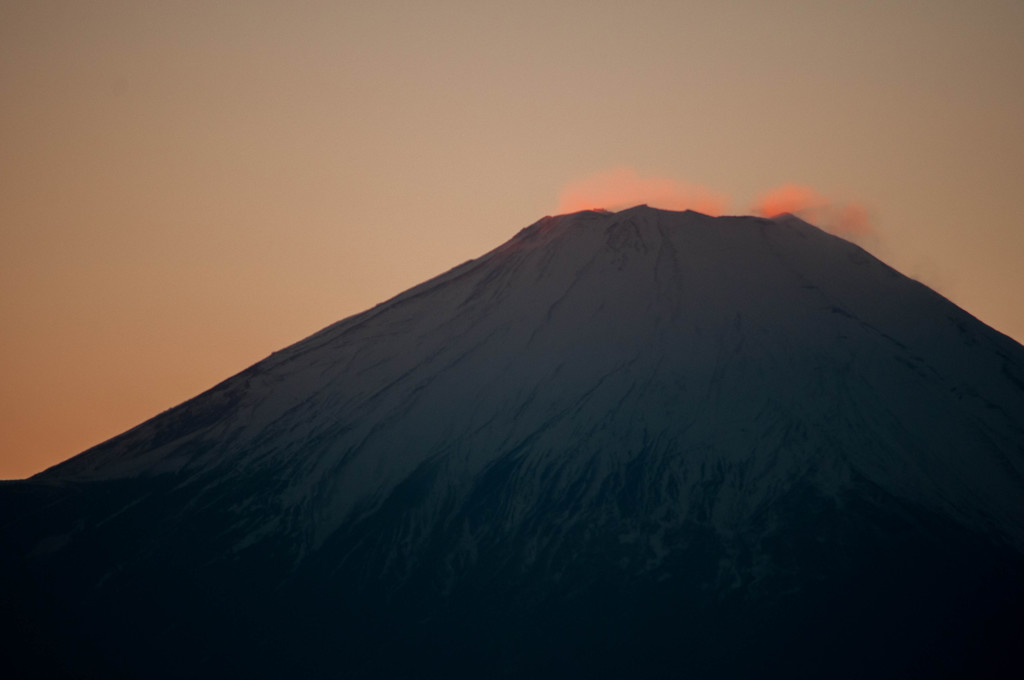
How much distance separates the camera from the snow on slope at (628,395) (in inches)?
2589

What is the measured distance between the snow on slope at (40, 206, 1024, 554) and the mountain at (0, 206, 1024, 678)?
168 millimetres

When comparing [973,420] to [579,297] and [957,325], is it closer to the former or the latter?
[957,325]

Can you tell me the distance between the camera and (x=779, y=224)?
82688mm

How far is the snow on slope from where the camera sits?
65.8 metres

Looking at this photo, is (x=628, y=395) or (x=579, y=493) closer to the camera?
(x=579, y=493)

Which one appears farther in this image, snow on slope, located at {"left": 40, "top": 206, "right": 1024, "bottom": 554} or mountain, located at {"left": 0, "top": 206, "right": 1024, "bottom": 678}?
snow on slope, located at {"left": 40, "top": 206, "right": 1024, "bottom": 554}

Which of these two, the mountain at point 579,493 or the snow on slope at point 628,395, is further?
the snow on slope at point 628,395

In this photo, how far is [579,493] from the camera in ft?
216

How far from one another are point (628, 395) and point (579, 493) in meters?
6.87

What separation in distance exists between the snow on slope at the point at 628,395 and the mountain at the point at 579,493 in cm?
17

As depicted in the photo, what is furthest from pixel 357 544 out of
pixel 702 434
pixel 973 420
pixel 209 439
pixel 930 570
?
pixel 973 420

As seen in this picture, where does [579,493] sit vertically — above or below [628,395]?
below

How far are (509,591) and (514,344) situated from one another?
16131mm

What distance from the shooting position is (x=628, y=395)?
230 ft
